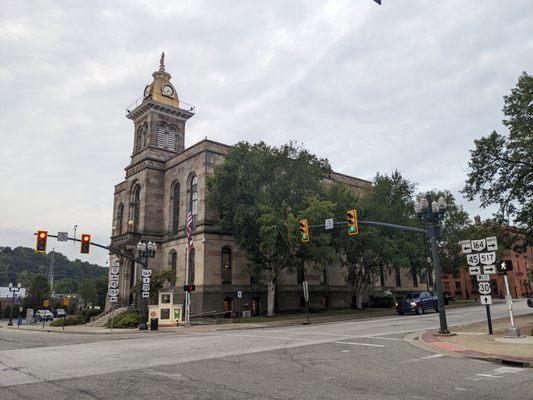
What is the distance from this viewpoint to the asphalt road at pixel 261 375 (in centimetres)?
736

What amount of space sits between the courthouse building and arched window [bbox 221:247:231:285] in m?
0.09

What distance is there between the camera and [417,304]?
32.2 meters

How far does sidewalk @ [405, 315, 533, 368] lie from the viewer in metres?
10.6

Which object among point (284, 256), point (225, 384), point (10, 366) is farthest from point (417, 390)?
point (284, 256)

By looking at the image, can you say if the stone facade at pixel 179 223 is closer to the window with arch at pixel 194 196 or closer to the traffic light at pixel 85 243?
the window with arch at pixel 194 196

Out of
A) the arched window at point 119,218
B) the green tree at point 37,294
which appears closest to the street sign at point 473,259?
the arched window at point 119,218

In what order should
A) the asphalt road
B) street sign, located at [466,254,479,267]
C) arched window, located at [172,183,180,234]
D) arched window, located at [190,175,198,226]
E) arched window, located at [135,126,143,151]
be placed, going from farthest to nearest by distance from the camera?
arched window, located at [135,126,143,151] < arched window, located at [172,183,180,234] < arched window, located at [190,175,198,226] < street sign, located at [466,254,479,267] < the asphalt road

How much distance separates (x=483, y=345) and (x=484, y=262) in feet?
11.9

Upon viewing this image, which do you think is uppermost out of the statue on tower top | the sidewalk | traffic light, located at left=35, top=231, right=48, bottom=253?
the statue on tower top

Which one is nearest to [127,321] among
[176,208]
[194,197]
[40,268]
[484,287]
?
[194,197]

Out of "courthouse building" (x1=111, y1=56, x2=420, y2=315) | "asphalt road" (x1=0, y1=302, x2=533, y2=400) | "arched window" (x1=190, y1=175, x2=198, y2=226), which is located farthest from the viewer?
"arched window" (x1=190, y1=175, x2=198, y2=226)

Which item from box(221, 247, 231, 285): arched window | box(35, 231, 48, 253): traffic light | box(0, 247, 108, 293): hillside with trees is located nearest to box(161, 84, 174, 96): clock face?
box(221, 247, 231, 285): arched window

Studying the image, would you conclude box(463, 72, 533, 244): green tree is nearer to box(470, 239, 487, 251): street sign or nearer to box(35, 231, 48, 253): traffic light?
box(470, 239, 487, 251): street sign

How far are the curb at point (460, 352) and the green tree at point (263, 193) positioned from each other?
58.4ft
